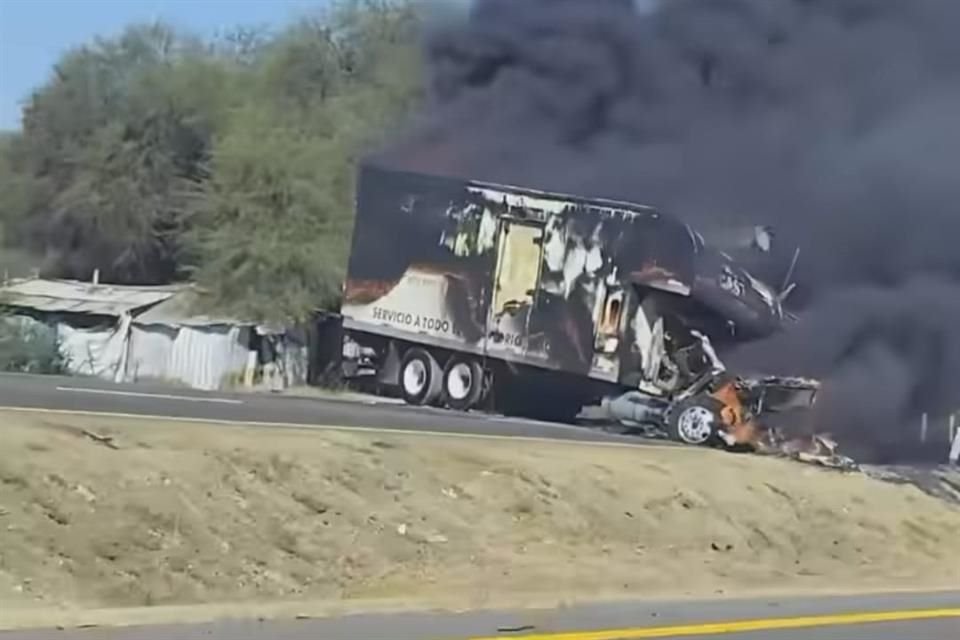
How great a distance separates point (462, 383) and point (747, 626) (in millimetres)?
18951

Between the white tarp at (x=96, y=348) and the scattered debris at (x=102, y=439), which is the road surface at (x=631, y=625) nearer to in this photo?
the scattered debris at (x=102, y=439)

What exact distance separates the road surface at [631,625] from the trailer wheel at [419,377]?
16.9 m

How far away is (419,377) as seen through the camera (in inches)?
1193

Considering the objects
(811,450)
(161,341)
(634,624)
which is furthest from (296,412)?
(161,341)

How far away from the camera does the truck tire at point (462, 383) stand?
29.3 m

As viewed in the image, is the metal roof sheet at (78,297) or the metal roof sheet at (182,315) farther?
the metal roof sheet at (78,297)

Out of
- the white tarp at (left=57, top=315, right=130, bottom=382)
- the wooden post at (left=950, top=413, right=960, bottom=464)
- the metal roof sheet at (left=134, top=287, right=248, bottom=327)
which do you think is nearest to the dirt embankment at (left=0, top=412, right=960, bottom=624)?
the wooden post at (left=950, top=413, right=960, bottom=464)

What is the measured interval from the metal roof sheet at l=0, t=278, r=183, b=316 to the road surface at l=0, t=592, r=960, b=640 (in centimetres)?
2908

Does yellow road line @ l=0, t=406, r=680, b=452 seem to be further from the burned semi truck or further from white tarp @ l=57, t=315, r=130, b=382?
white tarp @ l=57, t=315, r=130, b=382

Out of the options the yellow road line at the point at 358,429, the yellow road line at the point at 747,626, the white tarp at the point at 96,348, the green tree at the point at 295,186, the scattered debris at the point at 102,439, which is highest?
the green tree at the point at 295,186

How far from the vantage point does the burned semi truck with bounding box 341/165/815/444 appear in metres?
27.0

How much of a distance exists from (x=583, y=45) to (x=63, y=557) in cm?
2213

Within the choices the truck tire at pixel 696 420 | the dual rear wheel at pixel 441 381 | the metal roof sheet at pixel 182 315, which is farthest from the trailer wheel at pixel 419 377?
the metal roof sheet at pixel 182 315

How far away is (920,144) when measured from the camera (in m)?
29.1
